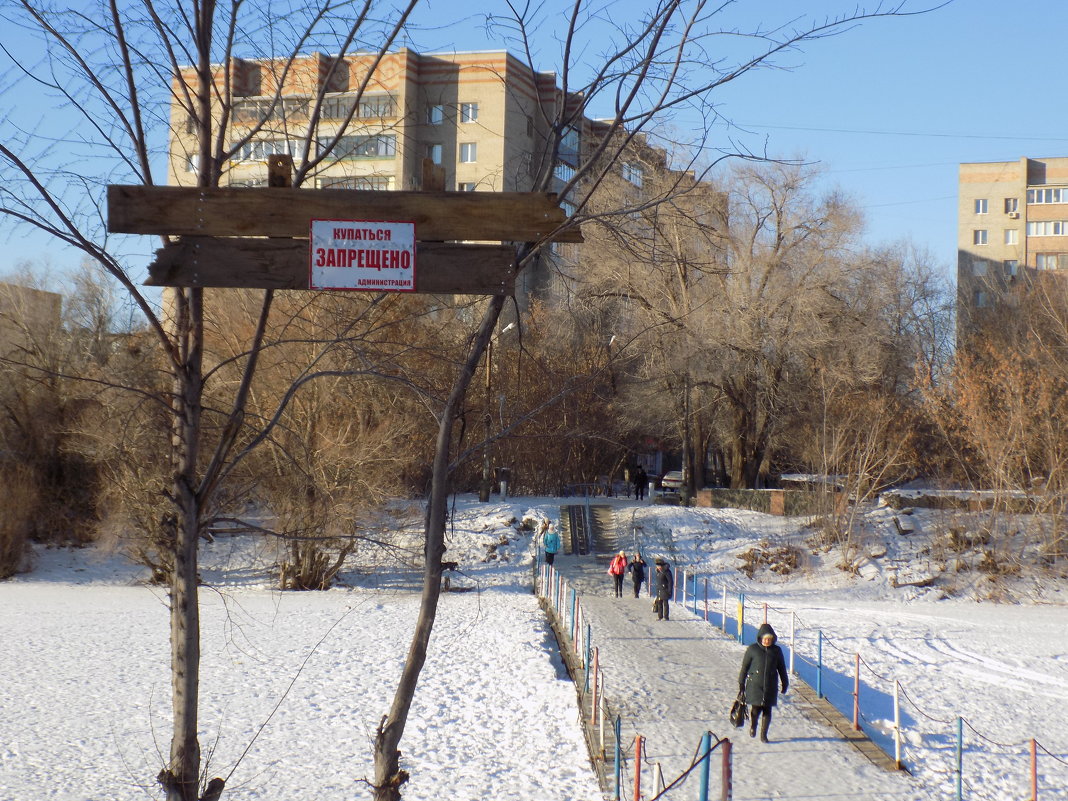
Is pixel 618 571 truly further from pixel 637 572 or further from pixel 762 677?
pixel 762 677

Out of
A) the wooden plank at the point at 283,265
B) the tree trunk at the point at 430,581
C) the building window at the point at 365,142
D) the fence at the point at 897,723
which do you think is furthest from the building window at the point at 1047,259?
the wooden plank at the point at 283,265

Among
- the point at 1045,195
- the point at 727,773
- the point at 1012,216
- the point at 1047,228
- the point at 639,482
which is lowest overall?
the point at 727,773

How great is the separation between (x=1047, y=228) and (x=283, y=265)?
70.6 metres

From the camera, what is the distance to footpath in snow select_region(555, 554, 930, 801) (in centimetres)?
1015

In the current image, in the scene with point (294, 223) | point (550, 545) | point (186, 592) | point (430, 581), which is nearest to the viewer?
point (186, 592)

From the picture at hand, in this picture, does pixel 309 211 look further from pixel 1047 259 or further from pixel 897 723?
pixel 1047 259

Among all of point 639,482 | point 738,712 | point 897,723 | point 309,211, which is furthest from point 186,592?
point 639,482

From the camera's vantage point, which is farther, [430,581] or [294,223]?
[430,581]

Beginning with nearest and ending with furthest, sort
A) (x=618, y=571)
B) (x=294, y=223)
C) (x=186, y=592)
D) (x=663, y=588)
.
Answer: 1. (x=186, y=592)
2. (x=294, y=223)
3. (x=663, y=588)
4. (x=618, y=571)

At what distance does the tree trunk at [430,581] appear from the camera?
19.1 ft

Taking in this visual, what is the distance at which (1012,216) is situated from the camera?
65312mm

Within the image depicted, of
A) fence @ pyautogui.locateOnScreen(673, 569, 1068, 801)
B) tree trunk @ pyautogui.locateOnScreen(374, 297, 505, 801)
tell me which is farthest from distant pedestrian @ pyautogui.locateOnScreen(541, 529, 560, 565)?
tree trunk @ pyautogui.locateOnScreen(374, 297, 505, 801)

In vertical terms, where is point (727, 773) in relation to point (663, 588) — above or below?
above

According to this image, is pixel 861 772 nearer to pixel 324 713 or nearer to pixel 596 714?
pixel 596 714
